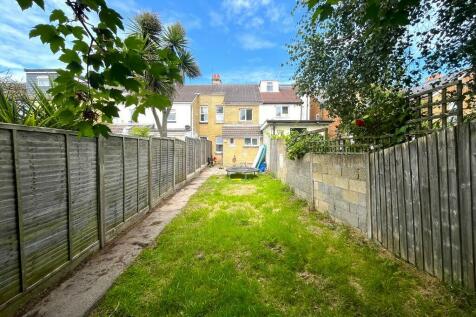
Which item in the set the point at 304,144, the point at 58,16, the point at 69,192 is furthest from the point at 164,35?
the point at 58,16

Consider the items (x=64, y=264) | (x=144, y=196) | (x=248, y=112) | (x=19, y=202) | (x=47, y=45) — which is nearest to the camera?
(x=47, y=45)

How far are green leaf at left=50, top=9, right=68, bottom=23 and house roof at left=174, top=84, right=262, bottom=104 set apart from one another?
23391 millimetres

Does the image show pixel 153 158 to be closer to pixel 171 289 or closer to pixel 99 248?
pixel 99 248

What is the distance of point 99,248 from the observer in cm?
448

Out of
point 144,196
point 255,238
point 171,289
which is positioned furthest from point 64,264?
point 144,196

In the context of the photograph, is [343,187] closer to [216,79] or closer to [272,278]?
[272,278]

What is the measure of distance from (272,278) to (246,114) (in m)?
23.6

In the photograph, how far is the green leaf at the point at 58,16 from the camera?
1740mm

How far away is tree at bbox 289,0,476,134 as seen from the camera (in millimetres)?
4281

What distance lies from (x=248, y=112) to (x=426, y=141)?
23431mm

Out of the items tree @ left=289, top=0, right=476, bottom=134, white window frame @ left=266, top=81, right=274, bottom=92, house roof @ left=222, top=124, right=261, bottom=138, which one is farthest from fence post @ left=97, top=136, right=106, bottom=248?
white window frame @ left=266, top=81, right=274, bottom=92

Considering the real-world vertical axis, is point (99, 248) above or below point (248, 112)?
below

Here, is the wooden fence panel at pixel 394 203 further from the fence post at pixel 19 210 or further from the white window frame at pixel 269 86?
the white window frame at pixel 269 86

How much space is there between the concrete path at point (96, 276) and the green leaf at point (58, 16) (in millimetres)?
2691
